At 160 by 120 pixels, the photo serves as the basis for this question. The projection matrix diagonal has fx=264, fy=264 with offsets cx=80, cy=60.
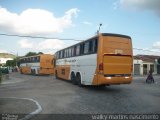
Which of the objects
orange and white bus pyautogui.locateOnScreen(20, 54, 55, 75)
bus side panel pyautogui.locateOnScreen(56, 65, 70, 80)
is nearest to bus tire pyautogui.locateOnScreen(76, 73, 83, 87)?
bus side panel pyautogui.locateOnScreen(56, 65, 70, 80)

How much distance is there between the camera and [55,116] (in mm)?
9297

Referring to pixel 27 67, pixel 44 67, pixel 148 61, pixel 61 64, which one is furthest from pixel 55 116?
pixel 148 61

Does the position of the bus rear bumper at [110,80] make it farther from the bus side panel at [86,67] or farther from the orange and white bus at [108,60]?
the bus side panel at [86,67]

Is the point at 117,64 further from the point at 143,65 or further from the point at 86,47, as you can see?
the point at 143,65

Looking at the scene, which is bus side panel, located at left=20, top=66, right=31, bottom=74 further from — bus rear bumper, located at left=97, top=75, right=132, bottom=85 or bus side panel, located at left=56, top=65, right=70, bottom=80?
bus rear bumper, located at left=97, top=75, right=132, bottom=85

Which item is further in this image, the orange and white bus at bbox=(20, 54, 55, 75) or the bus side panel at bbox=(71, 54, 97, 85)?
the orange and white bus at bbox=(20, 54, 55, 75)

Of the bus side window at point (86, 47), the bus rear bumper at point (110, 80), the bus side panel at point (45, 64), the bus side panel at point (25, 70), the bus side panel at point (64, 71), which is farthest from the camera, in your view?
the bus side panel at point (25, 70)

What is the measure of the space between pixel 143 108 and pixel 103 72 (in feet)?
18.1

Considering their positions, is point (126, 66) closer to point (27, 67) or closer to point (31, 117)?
point (31, 117)

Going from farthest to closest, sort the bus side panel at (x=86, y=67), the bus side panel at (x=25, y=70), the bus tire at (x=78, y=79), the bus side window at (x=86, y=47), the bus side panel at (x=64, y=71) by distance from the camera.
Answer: the bus side panel at (x=25, y=70), the bus side panel at (x=64, y=71), the bus tire at (x=78, y=79), the bus side window at (x=86, y=47), the bus side panel at (x=86, y=67)

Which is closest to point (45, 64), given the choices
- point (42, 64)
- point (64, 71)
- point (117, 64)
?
point (42, 64)

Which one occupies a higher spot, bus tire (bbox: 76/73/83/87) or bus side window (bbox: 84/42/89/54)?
bus side window (bbox: 84/42/89/54)

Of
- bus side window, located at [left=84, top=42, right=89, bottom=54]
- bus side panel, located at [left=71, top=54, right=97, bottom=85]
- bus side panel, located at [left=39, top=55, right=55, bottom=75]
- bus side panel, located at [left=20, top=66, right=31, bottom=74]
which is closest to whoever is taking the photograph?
bus side panel, located at [left=71, top=54, right=97, bottom=85]

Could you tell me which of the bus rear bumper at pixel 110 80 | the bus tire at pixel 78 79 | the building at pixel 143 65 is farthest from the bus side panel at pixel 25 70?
the bus rear bumper at pixel 110 80
